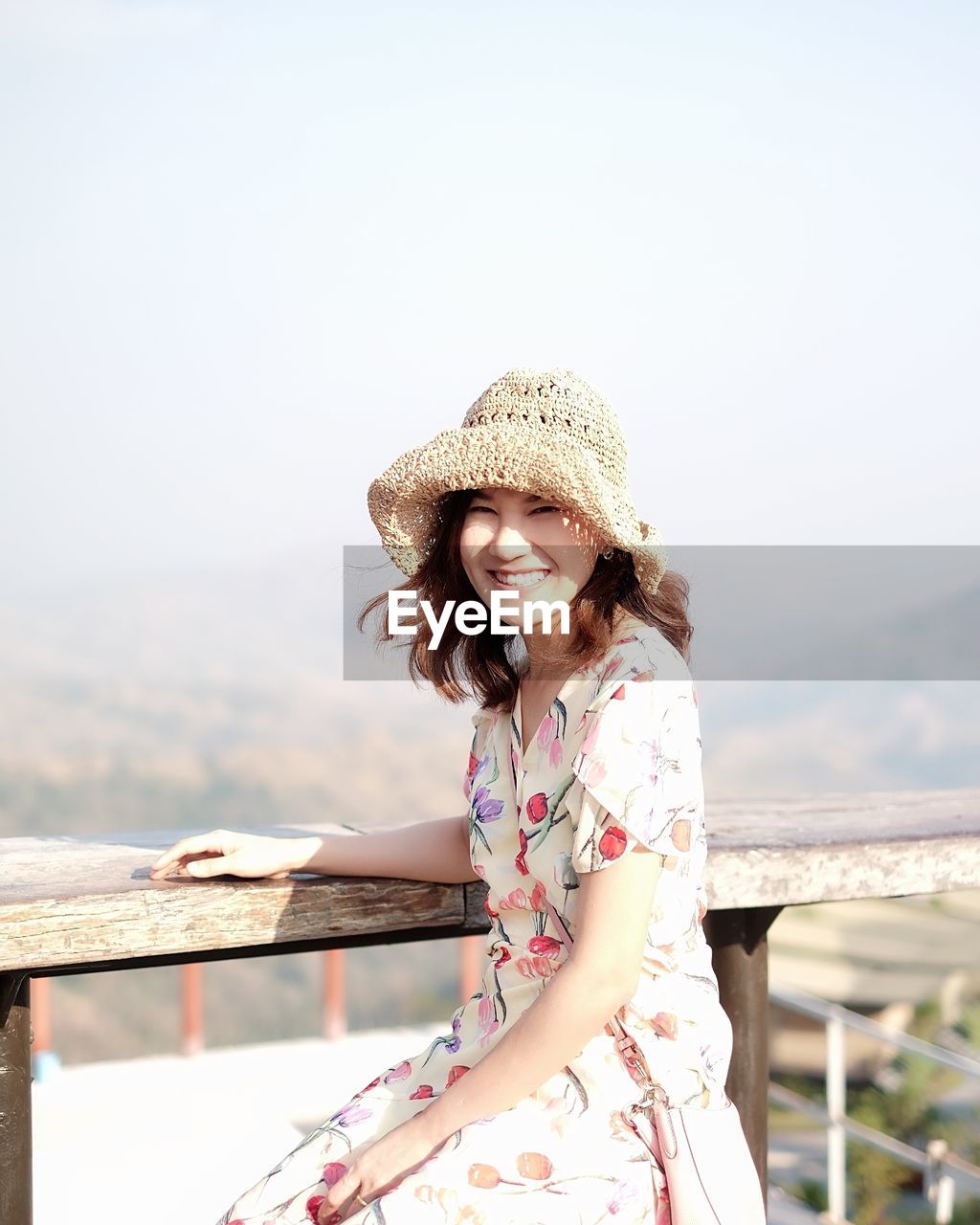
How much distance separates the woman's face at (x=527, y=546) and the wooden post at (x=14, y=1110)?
767 millimetres

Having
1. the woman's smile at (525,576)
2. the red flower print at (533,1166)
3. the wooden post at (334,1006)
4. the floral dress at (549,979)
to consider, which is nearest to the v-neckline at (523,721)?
the floral dress at (549,979)

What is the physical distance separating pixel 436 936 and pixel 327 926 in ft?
0.64

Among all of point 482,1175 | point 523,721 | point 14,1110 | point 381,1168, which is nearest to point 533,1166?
point 482,1175

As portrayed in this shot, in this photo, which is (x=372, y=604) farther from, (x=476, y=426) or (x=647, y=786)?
(x=647, y=786)

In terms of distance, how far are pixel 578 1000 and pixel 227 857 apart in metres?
0.51

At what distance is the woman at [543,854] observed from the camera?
1.45 meters

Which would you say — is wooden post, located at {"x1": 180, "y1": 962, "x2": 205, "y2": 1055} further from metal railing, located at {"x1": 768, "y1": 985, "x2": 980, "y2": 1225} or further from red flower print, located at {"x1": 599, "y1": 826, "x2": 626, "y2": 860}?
red flower print, located at {"x1": 599, "y1": 826, "x2": 626, "y2": 860}

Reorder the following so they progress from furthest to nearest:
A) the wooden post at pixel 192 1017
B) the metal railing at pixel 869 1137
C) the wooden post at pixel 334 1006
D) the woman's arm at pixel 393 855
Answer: the wooden post at pixel 334 1006
the wooden post at pixel 192 1017
the metal railing at pixel 869 1137
the woman's arm at pixel 393 855

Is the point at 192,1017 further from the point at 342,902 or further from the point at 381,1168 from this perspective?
the point at 381,1168

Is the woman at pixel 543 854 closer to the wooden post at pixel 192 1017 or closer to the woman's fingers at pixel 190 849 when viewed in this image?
the woman's fingers at pixel 190 849

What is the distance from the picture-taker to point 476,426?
1640 millimetres

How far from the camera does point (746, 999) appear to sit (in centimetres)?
205

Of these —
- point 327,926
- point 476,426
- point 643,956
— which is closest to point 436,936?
point 327,926

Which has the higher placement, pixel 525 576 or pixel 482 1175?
pixel 525 576
